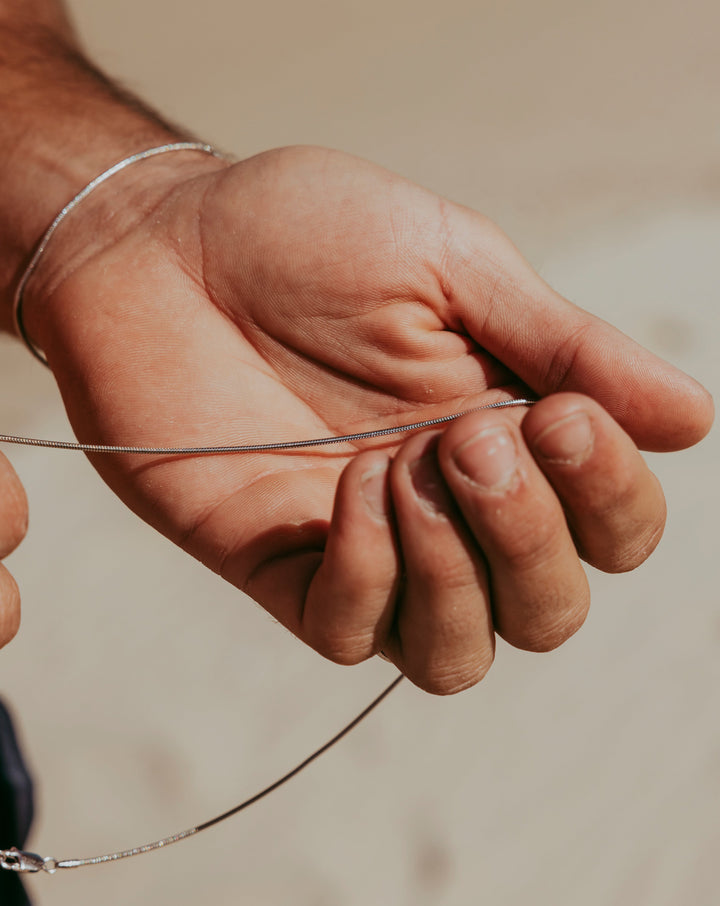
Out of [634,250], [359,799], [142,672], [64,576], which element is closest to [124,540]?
[64,576]

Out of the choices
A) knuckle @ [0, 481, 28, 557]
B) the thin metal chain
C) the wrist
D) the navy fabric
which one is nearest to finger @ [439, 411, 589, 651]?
the thin metal chain

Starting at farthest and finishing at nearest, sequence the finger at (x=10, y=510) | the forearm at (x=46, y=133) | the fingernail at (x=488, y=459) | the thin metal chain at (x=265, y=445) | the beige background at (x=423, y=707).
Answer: the beige background at (x=423, y=707)
the forearm at (x=46, y=133)
the thin metal chain at (x=265, y=445)
the finger at (x=10, y=510)
the fingernail at (x=488, y=459)

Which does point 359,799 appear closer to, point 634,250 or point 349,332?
point 349,332

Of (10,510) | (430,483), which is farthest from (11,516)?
(430,483)

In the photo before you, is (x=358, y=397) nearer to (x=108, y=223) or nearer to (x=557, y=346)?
(x=557, y=346)

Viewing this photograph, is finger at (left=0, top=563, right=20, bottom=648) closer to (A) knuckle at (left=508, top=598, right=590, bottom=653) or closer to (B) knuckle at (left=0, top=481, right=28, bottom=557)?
(B) knuckle at (left=0, top=481, right=28, bottom=557)

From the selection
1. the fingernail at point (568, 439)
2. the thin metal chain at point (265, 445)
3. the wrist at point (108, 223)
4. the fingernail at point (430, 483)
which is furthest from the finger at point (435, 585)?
the wrist at point (108, 223)

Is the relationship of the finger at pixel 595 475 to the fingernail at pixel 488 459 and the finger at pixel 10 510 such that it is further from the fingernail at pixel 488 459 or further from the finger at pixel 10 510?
the finger at pixel 10 510

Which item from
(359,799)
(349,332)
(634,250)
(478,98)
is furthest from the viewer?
(478,98)
